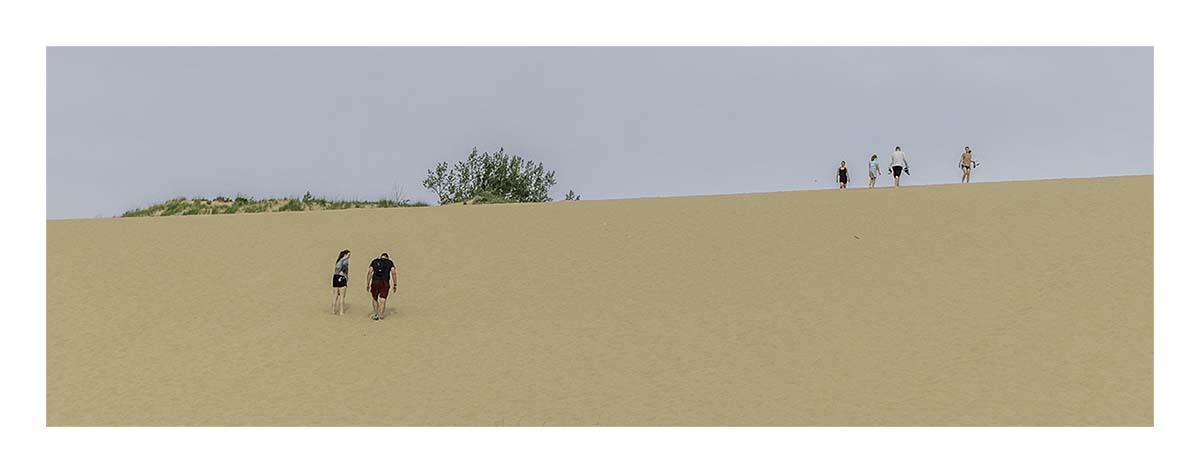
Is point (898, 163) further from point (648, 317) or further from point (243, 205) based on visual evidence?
point (243, 205)

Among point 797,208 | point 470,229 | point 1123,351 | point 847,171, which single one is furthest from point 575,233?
point 1123,351

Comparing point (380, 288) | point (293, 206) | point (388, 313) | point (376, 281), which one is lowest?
point (388, 313)

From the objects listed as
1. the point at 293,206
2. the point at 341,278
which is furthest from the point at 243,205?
the point at 341,278

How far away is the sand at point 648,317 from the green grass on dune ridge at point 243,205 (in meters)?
13.4

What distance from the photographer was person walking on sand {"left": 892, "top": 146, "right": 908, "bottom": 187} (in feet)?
97.3

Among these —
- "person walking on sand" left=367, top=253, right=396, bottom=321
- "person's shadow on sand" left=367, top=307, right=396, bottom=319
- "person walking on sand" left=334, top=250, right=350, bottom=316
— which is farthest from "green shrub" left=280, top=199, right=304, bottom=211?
Result: "person walking on sand" left=367, top=253, right=396, bottom=321

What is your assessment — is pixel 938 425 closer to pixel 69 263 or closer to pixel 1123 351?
pixel 1123 351

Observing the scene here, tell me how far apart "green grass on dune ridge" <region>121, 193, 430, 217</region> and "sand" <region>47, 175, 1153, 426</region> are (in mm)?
13432

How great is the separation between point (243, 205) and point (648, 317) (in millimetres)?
29270

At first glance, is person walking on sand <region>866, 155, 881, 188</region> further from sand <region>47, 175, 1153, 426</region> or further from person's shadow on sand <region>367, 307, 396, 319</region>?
person's shadow on sand <region>367, 307, 396, 319</region>

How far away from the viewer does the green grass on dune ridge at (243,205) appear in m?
41.5

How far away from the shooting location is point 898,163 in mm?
29672

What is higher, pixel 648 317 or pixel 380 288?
pixel 380 288
